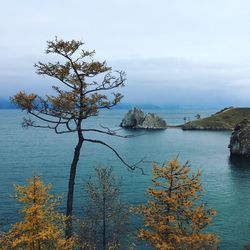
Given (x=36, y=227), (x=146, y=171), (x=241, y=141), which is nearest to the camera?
(x=36, y=227)

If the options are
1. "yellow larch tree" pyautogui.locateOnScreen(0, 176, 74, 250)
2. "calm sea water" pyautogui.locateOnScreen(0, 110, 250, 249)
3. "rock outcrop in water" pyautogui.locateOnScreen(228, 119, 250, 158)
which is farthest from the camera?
A: "rock outcrop in water" pyautogui.locateOnScreen(228, 119, 250, 158)

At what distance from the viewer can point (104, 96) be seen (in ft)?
95.3

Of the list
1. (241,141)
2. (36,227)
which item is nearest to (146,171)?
(241,141)

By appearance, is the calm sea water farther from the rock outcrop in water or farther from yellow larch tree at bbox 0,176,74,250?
yellow larch tree at bbox 0,176,74,250

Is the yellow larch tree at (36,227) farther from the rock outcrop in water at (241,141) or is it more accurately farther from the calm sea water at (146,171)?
the rock outcrop in water at (241,141)

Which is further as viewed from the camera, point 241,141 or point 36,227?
point 241,141

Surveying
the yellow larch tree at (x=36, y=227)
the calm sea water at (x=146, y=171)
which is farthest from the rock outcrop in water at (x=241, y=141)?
the yellow larch tree at (x=36, y=227)

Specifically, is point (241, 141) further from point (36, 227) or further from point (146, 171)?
point (36, 227)

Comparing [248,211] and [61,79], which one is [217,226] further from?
[61,79]

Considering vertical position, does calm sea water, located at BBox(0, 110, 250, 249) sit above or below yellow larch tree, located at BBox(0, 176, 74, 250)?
below

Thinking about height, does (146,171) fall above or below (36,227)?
below

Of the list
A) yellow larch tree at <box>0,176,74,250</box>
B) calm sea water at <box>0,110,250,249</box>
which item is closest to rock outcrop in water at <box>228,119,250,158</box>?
calm sea water at <box>0,110,250,249</box>

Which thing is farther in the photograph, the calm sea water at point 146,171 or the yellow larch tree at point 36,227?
the calm sea water at point 146,171

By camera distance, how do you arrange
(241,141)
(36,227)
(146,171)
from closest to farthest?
1. (36,227)
2. (146,171)
3. (241,141)
